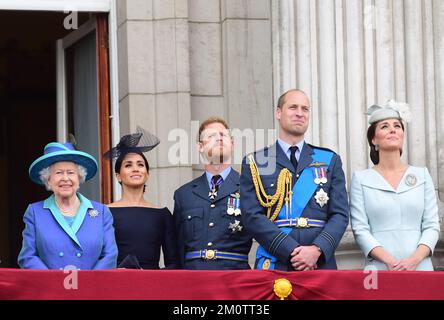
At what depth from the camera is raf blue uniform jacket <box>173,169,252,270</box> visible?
385 inches

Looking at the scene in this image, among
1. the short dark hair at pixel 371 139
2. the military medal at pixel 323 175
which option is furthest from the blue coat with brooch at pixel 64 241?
the short dark hair at pixel 371 139

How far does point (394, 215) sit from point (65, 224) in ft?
7.19

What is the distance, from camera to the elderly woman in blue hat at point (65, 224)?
941 cm

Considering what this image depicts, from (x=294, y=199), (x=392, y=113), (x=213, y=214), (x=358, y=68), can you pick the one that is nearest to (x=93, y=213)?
(x=213, y=214)

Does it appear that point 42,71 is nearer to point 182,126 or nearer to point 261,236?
point 182,126

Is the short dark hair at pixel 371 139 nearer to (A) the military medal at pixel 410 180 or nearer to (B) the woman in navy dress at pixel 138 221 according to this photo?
(A) the military medal at pixel 410 180

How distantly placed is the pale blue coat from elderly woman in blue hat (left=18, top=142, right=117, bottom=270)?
167cm

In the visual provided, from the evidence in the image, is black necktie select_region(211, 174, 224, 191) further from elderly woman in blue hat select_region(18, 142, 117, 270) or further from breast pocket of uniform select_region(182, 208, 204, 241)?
elderly woman in blue hat select_region(18, 142, 117, 270)

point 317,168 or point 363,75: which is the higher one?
point 363,75

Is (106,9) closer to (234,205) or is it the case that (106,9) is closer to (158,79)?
(158,79)
